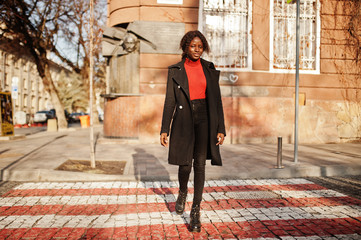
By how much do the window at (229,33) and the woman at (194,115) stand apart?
815 centimetres

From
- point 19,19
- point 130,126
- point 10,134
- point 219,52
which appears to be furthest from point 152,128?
point 19,19

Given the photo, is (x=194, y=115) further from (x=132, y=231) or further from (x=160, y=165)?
(x=160, y=165)

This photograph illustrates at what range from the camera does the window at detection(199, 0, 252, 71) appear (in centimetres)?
1142

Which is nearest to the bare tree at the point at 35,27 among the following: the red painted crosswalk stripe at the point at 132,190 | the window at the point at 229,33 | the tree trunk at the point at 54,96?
the tree trunk at the point at 54,96

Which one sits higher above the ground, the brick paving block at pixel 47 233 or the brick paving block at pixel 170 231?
the brick paving block at pixel 170 231

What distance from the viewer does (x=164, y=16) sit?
1103cm

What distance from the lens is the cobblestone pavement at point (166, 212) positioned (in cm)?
326

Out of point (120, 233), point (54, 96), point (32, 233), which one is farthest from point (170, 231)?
point (54, 96)

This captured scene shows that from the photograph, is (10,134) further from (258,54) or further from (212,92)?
(212,92)

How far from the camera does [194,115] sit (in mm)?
3379

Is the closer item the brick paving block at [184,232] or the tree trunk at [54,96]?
the brick paving block at [184,232]

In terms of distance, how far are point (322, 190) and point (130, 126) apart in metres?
7.32

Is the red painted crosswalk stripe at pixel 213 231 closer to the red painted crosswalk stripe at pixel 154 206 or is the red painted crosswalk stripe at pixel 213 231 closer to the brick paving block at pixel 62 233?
the brick paving block at pixel 62 233

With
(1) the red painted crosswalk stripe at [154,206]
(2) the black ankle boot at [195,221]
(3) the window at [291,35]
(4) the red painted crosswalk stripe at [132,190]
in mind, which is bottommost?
(4) the red painted crosswalk stripe at [132,190]
